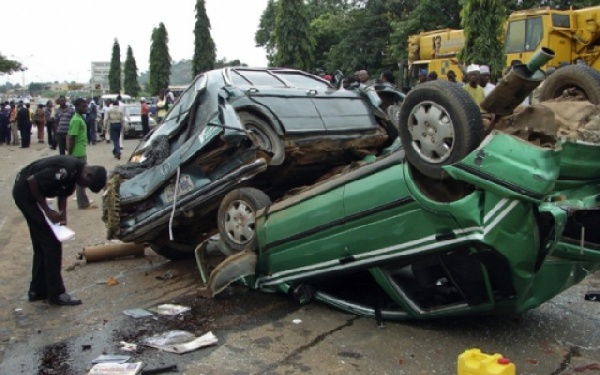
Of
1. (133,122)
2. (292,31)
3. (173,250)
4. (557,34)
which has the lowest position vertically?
(173,250)

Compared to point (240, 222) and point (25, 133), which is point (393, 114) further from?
point (25, 133)

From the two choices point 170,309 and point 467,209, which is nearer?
point 467,209

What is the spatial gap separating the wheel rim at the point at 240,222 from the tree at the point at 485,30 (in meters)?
10.2

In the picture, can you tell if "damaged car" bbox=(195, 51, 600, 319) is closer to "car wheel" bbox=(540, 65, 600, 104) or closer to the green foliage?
"car wheel" bbox=(540, 65, 600, 104)

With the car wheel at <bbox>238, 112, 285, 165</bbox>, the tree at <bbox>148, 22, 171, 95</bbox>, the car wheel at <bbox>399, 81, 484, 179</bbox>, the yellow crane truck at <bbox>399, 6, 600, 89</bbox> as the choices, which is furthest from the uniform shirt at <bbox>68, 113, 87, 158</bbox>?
the tree at <bbox>148, 22, 171, 95</bbox>

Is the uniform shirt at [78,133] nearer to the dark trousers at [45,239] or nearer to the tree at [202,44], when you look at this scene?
the dark trousers at [45,239]

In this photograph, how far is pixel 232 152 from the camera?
5.71 metres

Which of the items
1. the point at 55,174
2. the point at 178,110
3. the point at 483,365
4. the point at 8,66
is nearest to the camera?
the point at 483,365

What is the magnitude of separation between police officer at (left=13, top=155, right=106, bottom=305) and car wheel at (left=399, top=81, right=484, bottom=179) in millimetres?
2775

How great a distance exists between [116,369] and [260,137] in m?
2.61

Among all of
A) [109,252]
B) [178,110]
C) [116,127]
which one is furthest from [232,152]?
[116,127]

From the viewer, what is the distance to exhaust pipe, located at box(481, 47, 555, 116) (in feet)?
12.3

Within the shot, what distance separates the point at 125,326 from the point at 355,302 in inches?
69.4


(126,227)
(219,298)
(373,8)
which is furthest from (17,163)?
(373,8)
